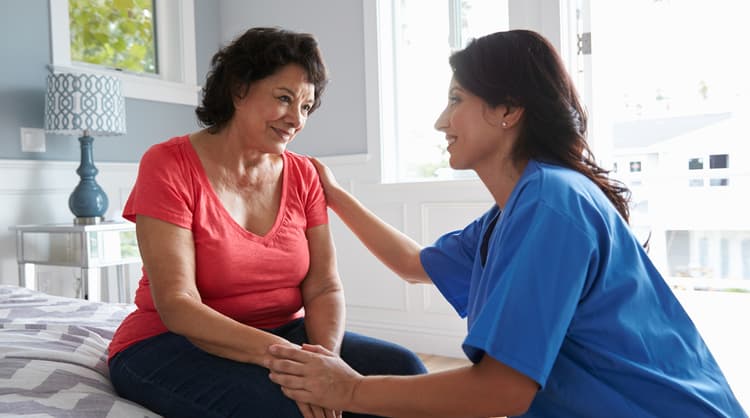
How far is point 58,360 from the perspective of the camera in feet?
3.61

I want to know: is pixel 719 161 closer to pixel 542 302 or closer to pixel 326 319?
pixel 326 319

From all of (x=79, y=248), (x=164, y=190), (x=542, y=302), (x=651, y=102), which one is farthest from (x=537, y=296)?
(x=651, y=102)

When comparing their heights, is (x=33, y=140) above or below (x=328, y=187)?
above

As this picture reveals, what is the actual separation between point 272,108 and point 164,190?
1.10 ft

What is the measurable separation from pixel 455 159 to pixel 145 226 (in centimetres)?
62

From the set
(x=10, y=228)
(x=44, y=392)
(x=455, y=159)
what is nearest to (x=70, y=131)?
(x=10, y=228)

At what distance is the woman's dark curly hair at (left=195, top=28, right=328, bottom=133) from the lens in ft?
4.54

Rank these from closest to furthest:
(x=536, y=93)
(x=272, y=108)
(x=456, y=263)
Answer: (x=536, y=93) → (x=456, y=263) → (x=272, y=108)

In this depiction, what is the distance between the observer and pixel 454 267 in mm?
1310

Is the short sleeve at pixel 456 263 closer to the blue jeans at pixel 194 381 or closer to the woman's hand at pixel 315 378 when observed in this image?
the blue jeans at pixel 194 381

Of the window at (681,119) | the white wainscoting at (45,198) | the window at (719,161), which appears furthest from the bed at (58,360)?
the window at (719,161)

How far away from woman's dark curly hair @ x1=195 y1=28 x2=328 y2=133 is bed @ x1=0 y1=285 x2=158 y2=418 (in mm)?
541

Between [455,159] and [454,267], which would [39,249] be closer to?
[454,267]

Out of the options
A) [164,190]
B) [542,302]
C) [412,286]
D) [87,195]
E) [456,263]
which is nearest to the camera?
[542,302]
